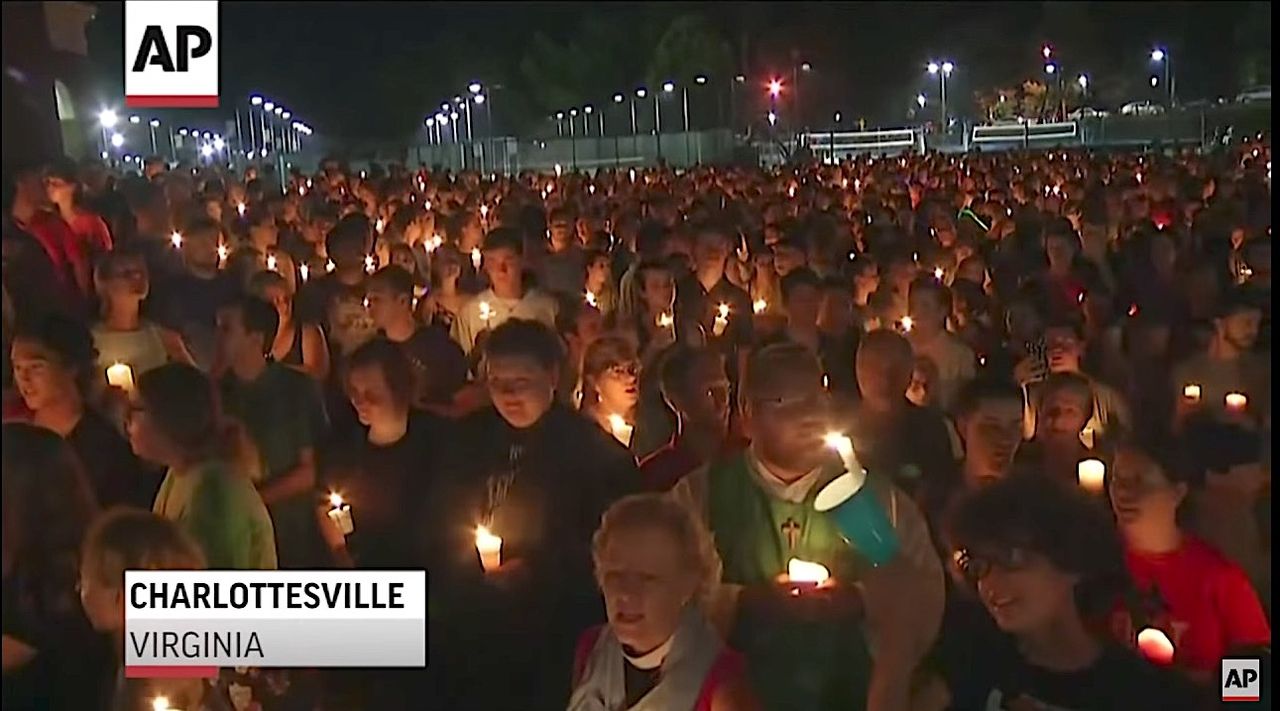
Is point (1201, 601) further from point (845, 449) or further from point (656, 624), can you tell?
point (656, 624)

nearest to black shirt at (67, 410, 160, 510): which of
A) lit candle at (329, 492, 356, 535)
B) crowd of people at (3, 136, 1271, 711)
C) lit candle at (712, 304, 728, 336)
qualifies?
crowd of people at (3, 136, 1271, 711)

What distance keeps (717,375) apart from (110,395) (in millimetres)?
631

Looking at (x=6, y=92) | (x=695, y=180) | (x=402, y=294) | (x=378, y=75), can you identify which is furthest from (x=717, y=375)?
(x=6, y=92)

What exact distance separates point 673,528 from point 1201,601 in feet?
1.83

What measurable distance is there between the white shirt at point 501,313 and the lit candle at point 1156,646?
2.30 feet

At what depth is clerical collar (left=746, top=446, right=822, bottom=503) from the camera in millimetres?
1944

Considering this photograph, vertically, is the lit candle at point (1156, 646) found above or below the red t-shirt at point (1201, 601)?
below

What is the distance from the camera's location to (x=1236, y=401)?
201cm

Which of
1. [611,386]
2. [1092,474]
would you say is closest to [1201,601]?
[1092,474]

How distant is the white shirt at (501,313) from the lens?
6.63ft

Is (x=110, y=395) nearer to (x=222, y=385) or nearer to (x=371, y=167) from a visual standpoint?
(x=222, y=385)

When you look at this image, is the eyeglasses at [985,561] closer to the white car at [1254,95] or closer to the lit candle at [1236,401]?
the lit candle at [1236,401]

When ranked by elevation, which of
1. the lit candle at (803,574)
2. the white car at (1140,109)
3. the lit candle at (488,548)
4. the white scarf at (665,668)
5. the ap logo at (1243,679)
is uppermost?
the white car at (1140,109)

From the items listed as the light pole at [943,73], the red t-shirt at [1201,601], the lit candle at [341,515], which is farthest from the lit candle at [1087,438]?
the lit candle at [341,515]
